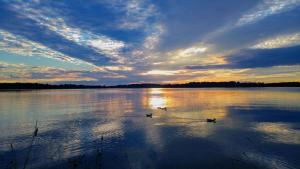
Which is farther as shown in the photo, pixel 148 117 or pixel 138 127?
pixel 148 117

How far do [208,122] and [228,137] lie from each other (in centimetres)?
600

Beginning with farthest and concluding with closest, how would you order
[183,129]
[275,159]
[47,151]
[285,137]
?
[183,129] → [285,137] → [47,151] → [275,159]

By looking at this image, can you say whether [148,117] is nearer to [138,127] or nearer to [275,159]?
[138,127]

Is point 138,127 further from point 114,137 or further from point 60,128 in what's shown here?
point 60,128

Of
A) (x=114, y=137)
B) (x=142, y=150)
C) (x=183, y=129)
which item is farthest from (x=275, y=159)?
(x=114, y=137)

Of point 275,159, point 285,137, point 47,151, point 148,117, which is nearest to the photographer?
point 275,159

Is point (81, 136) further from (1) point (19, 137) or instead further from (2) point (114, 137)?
(1) point (19, 137)

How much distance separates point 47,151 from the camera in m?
13.2

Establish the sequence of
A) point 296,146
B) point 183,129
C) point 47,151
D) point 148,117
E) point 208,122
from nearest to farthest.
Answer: point 47,151 < point 296,146 < point 183,129 < point 208,122 < point 148,117

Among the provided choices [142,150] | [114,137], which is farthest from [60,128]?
[142,150]

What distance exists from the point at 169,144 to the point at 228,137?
4616 millimetres

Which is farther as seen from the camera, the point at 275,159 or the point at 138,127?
the point at 138,127

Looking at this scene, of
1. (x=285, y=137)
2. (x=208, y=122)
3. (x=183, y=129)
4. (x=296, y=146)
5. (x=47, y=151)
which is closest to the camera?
(x=47, y=151)

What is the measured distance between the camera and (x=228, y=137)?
16609mm
